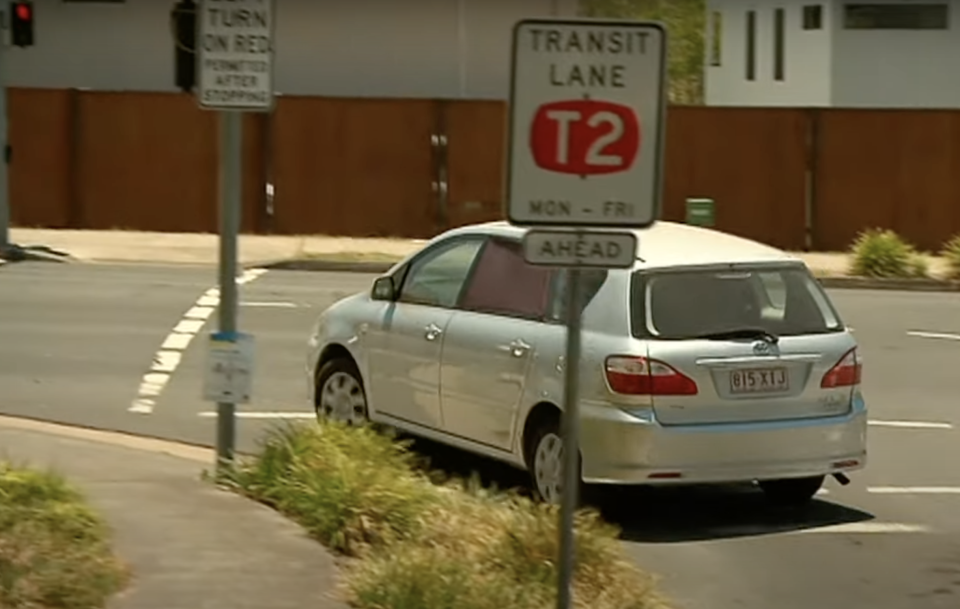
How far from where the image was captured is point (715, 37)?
4803 centimetres

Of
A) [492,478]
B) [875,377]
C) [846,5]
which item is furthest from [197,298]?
[846,5]

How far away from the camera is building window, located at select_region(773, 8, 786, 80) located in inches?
1631

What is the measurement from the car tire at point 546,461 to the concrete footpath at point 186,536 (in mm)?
1682

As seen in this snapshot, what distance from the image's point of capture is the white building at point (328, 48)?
3678cm

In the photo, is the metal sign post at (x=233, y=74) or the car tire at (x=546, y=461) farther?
the car tire at (x=546, y=461)

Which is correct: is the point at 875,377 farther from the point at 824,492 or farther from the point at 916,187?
the point at 916,187

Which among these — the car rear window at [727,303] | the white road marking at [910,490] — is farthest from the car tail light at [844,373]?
the white road marking at [910,490]

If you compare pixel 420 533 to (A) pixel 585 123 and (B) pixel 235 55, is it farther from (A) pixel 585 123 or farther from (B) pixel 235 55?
(B) pixel 235 55

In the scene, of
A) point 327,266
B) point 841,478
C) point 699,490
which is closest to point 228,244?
point 699,490

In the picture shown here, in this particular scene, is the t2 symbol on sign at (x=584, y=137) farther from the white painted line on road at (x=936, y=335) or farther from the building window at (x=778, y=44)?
the building window at (x=778, y=44)

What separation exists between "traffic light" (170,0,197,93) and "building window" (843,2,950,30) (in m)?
28.7

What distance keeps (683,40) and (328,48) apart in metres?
26.7

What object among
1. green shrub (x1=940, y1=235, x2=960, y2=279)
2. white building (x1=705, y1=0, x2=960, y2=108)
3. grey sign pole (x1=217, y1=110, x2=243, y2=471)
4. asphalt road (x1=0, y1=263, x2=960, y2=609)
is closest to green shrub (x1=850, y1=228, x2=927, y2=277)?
green shrub (x1=940, y1=235, x2=960, y2=279)

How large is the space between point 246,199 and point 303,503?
22.0m
